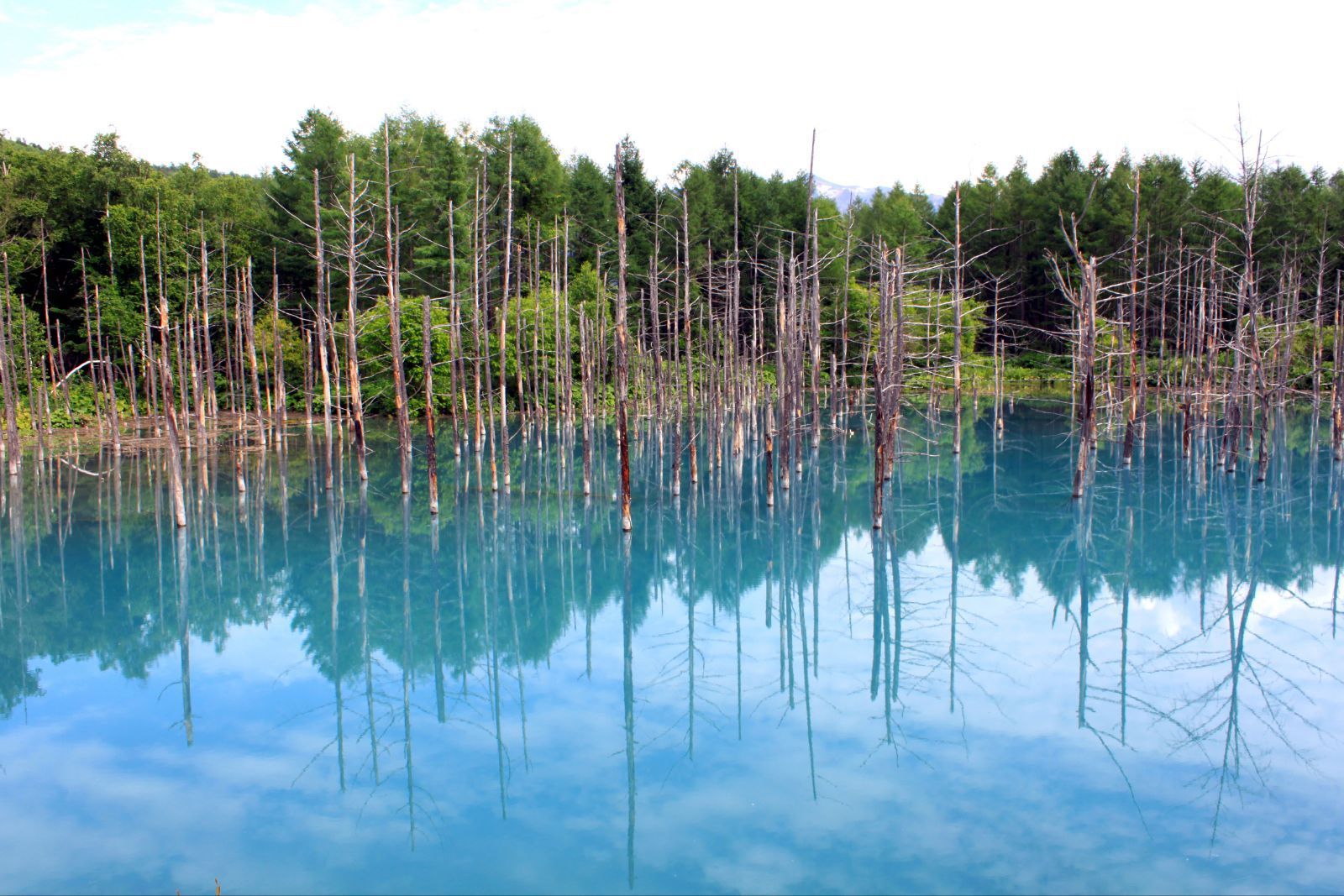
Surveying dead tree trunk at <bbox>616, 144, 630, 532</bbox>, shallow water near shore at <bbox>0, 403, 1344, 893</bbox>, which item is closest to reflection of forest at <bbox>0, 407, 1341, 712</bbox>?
shallow water near shore at <bbox>0, 403, 1344, 893</bbox>

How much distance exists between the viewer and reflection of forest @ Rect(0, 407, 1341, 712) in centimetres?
1189

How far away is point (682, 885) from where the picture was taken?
20.5 feet

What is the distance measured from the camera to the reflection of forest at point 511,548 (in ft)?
39.0

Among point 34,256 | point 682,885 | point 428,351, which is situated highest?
point 34,256

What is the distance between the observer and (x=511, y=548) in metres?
15.7

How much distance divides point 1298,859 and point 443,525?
1321 cm

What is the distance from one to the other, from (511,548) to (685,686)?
638cm

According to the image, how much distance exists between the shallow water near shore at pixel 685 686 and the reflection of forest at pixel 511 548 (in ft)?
0.28

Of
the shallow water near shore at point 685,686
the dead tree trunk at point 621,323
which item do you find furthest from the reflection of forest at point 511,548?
the dead tree trunk at point 621,323

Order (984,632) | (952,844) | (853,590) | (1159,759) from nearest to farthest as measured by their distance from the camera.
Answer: (952,844), (1159,759), (984,632), (853,590)

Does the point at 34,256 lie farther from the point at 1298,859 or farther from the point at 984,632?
the point at 1298,859

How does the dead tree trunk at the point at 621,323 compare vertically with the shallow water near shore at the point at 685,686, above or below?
above

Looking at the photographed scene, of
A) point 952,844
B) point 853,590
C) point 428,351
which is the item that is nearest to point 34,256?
point 428,351

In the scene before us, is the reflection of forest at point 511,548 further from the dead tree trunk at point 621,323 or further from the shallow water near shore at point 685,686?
the dead tree trunk at point 621,323
